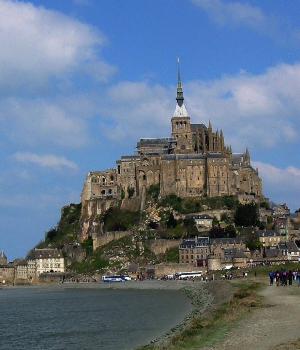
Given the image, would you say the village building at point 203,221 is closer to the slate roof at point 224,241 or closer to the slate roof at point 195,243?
the slate roof at point 195,243

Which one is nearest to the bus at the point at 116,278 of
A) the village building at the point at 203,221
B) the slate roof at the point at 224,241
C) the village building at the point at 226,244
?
the village building at the point at 226,244

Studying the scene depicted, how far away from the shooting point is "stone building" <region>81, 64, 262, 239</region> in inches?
4518

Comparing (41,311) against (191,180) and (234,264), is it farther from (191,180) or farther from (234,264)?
(191,180)

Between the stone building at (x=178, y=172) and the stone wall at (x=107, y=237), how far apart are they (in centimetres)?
623

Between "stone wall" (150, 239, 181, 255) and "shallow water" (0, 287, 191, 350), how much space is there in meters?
31.9

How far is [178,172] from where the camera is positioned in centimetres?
11494

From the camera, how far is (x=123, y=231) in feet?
372

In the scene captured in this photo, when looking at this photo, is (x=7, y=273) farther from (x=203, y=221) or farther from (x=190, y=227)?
(x=203, y=221)

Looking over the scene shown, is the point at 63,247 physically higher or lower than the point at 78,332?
higher

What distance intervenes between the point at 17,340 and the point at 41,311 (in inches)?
883

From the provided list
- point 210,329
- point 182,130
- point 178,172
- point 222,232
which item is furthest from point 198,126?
point 210,329

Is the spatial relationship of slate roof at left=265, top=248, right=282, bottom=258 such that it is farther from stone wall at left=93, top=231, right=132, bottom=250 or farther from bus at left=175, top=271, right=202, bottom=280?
stone wall at left=93, top=231, right=132, bottom=250

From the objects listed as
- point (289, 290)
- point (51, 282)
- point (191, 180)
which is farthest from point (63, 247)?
point (289, 290)

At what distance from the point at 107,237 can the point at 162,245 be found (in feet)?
32.9
